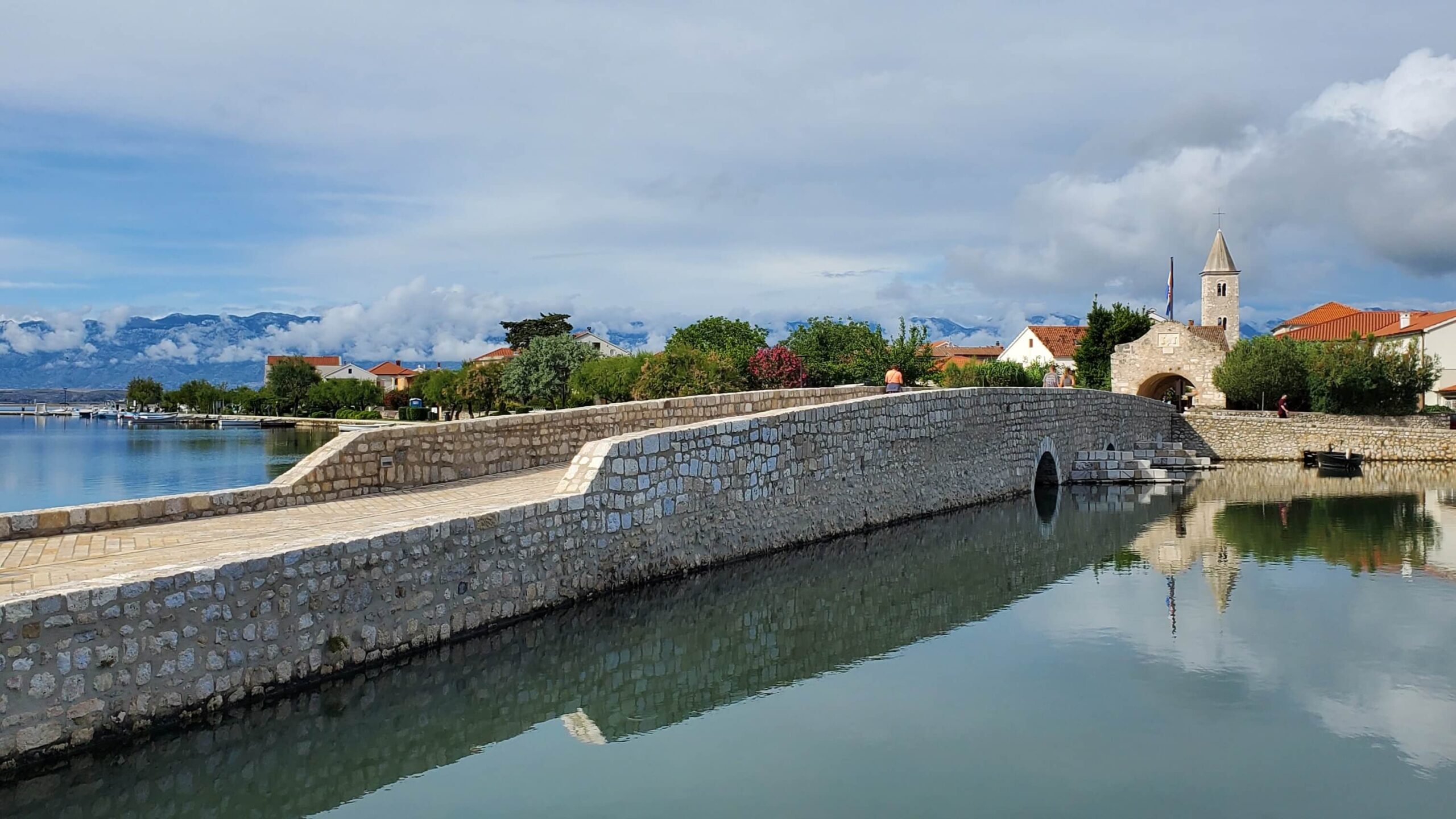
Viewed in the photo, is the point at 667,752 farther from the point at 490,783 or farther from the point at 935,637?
the point at 935,637

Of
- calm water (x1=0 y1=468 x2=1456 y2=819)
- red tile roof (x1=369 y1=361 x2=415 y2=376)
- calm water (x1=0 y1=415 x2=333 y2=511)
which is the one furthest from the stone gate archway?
red tile roof (x1=369 y1=361 x2=415 y2=376)

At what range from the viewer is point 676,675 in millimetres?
9922

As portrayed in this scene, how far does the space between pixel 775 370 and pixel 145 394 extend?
4688 inches

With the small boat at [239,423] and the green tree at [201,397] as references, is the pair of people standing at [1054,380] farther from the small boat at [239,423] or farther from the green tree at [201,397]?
the green tree at [201,397]

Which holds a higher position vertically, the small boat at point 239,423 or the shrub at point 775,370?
the shrub at point 775,370

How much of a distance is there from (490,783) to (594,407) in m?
9.37

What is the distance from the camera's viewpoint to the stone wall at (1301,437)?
111 ft

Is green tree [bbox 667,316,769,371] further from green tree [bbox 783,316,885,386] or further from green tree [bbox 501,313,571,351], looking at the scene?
green tree [bbox 501,313,571,351]

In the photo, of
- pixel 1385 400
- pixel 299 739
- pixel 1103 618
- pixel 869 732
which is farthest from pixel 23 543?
pixel 1385 400

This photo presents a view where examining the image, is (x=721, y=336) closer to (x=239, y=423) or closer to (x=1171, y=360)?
(x=1171, y=360)

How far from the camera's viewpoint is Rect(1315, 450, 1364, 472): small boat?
3170 cm

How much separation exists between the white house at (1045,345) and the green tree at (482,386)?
130ft

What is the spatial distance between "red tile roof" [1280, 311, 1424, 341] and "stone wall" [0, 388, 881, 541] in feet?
169

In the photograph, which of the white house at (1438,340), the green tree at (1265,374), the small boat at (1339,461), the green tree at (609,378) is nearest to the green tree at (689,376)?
the green tree at (609,378)
